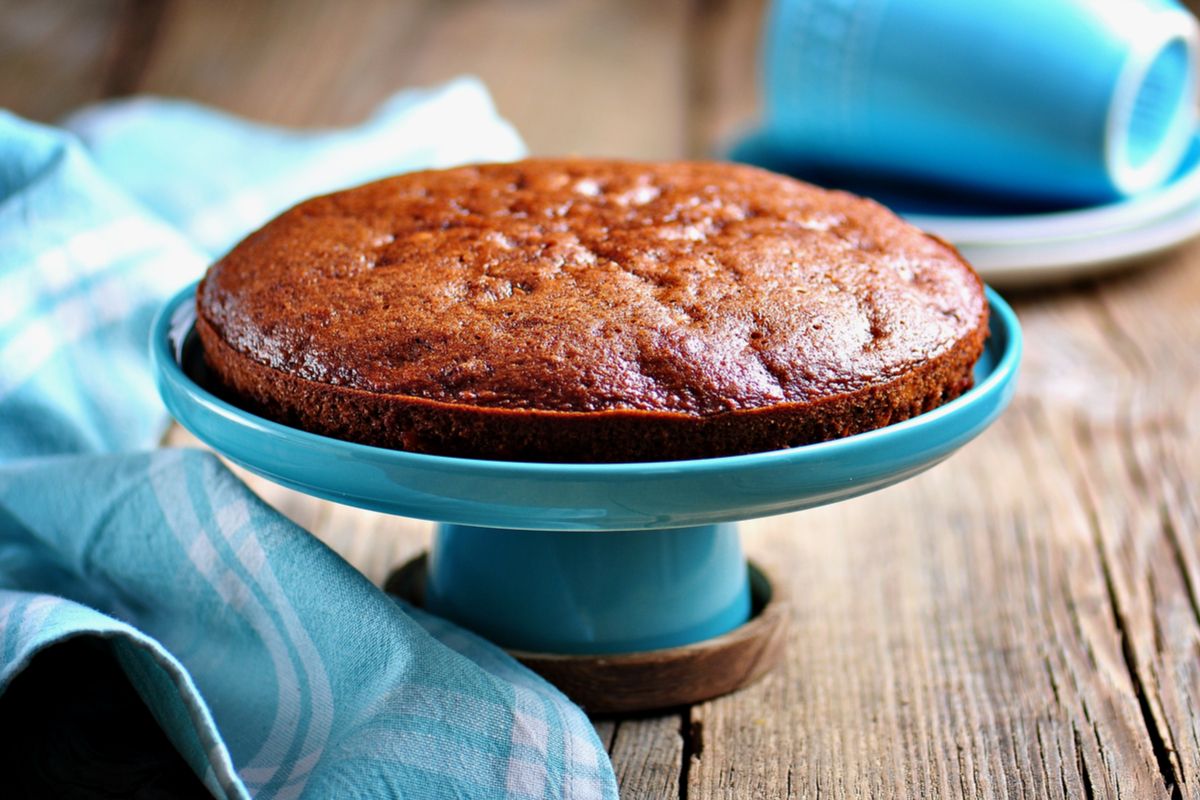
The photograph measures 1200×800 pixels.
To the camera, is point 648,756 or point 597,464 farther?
point 648,756

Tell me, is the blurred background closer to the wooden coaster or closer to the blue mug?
the blue mug

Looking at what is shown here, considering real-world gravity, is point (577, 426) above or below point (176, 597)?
above

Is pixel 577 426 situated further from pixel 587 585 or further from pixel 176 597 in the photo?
pixel 176 597

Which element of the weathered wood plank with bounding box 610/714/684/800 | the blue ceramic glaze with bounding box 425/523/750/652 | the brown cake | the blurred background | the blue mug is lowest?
the blurred background

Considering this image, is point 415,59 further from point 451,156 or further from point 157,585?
point 157,585

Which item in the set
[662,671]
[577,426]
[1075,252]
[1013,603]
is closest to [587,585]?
[662,671]

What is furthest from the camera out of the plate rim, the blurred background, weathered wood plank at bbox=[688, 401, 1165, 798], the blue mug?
the blurred background

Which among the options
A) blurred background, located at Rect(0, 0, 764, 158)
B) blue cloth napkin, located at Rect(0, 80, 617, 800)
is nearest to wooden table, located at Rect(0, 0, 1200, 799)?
blue cloth napkin, located at Rect(0, 80, 617, 800)
